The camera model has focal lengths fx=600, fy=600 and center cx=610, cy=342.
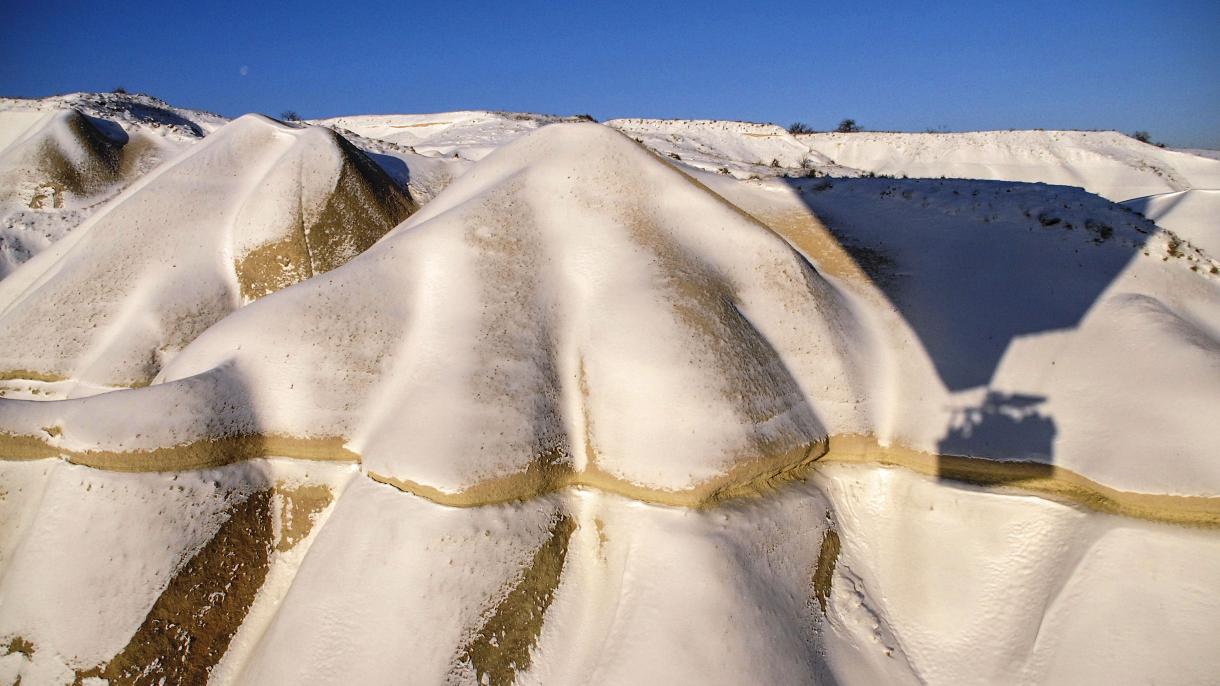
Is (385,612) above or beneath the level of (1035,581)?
beneath

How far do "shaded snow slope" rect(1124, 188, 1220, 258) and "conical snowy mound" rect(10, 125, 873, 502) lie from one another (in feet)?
22.7

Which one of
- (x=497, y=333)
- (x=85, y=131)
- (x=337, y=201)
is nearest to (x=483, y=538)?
(x=497, y=333)

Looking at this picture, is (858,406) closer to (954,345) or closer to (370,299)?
(954,345)

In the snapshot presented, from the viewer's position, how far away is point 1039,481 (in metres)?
4.62

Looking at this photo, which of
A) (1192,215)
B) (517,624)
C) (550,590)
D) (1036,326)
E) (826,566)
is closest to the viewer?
(517,624)

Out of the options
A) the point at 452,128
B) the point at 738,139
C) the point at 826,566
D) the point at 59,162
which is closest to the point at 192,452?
the point at 826,566

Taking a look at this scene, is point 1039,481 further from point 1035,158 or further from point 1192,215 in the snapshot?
point 1035,158

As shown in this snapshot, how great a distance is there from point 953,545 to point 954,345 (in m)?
1.78

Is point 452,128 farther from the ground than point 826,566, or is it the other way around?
point 826,566

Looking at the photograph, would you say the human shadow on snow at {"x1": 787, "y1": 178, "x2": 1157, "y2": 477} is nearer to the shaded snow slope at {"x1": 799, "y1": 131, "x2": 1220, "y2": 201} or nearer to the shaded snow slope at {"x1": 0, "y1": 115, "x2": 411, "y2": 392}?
the shaded snow slope at {"x1": 0, "y1": 115, "x2": 411, "y2": 392}

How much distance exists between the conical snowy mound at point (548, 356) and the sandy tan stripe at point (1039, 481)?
0.38 metres

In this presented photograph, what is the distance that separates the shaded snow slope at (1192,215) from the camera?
843 centimetres

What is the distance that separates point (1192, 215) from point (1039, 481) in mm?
7656

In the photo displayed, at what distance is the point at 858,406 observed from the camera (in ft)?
16.5
